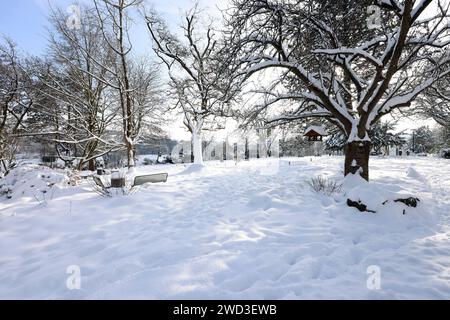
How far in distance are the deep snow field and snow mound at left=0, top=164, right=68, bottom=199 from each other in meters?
0.28

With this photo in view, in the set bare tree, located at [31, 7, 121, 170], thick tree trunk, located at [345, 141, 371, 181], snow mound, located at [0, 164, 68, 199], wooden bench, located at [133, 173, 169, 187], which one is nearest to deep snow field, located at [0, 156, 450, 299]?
snow mound, located at [0, 164, 68, 199]

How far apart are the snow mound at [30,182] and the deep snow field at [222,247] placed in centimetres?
28

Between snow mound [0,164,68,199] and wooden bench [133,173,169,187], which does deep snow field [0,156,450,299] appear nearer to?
snow mound [0,164,68,199]

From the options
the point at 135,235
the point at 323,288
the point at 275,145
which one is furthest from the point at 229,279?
the point at 275,145

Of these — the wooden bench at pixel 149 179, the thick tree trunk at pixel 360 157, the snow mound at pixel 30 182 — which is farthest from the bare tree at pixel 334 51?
the snow mound at pixel 30 182

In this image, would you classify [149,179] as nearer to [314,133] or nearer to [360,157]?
[360,157]

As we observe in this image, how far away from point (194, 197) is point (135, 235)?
268 centimetres

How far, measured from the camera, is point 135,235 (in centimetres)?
402

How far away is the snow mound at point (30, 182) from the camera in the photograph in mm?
6645

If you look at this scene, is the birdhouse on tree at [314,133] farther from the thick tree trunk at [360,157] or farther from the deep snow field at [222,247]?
the deep snow field at [222,247]

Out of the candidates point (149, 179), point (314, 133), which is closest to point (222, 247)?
point (149, 179)

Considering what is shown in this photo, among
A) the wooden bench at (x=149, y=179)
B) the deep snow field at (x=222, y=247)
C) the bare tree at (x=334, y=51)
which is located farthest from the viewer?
the wooden bench at (x=149, y=179)

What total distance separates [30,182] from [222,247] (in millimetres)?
6773

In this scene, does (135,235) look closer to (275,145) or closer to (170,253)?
(170,253)
